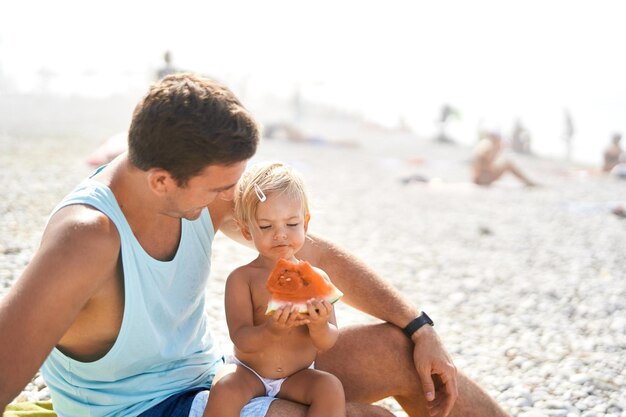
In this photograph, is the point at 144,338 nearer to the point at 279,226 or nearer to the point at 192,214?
the point at 192,214

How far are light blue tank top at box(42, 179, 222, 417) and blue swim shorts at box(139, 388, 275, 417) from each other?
4 cm

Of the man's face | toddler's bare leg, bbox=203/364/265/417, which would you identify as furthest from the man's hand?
the man's face

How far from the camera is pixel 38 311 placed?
2.12 meters

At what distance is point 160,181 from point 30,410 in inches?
66.8

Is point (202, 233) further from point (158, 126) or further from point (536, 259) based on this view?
point (536, 259)

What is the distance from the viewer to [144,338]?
2.58 m

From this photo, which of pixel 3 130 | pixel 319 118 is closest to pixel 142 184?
pixel 3 130

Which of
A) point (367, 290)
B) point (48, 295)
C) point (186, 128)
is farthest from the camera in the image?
point (367, 290)

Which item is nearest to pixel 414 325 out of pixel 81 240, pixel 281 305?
pixel 281 305

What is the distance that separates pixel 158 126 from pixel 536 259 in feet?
26.0

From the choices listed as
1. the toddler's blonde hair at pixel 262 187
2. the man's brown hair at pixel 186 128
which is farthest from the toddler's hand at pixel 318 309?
the man's brown hair at pixel 186 128

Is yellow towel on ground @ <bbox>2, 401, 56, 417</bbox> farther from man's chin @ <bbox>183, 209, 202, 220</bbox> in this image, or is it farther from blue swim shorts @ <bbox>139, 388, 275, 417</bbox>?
man's chin @ <bbox>183, 209, 202, 220</bbox>

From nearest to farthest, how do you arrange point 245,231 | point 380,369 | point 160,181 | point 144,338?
point 160,181, point 144,338, point 245,231, point 380,369

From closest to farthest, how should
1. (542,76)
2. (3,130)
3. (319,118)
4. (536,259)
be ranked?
(536,259), (3,130), (319,118), (542,76)
